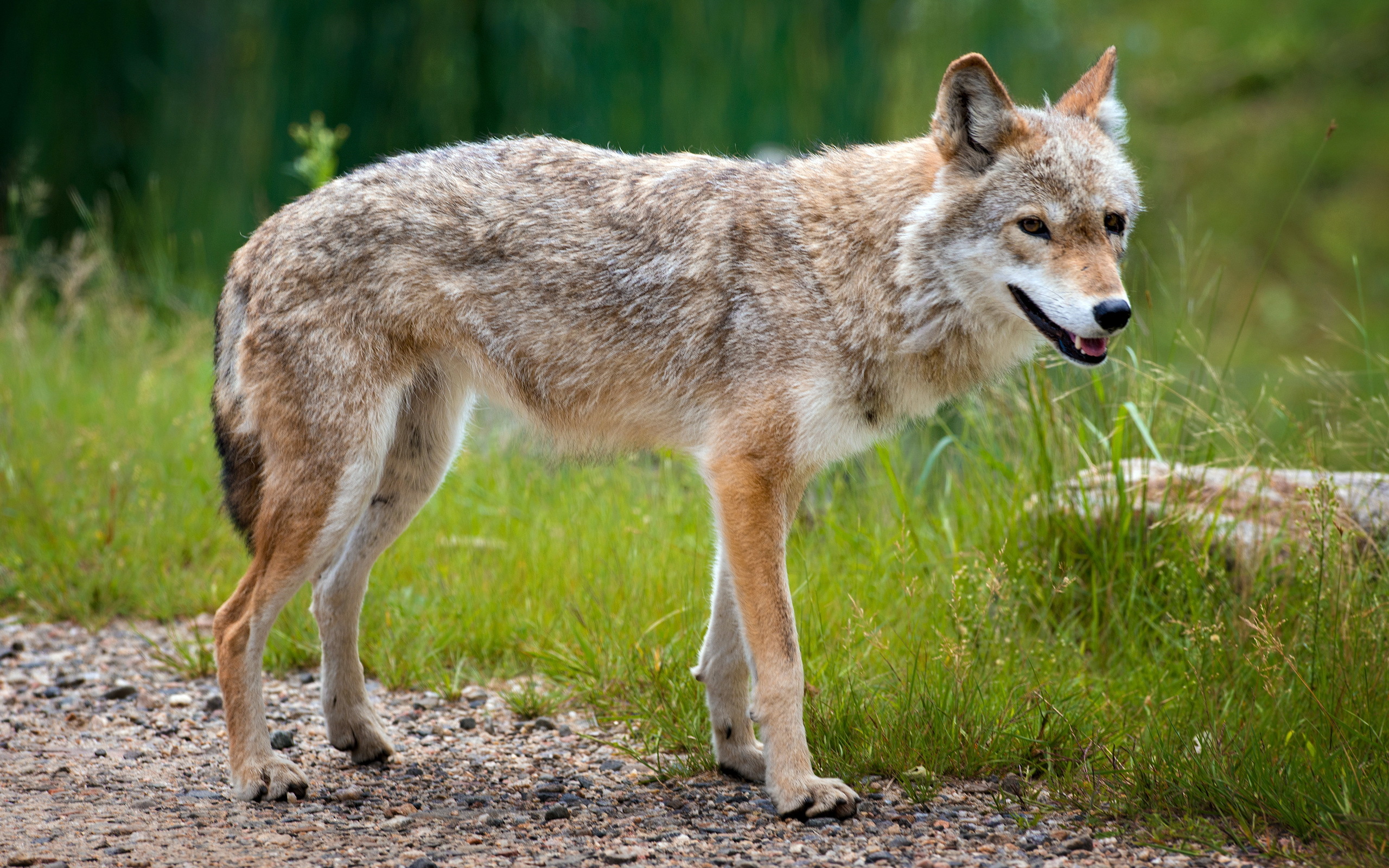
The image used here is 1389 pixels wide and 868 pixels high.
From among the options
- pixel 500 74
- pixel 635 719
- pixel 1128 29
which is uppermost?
pixel 1128 29

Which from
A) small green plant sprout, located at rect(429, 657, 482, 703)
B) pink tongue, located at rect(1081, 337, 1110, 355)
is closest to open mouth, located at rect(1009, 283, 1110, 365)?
pink tongue, located at rect(1081, 337, 1110, 355)

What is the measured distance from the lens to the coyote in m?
3.81

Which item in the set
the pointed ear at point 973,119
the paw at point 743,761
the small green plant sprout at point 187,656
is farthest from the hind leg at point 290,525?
the pointed ear at point 973,119

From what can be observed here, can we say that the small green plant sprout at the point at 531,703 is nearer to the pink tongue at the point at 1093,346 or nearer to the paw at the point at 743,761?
the paw at the point at 743,761

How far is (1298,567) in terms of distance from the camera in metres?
4.50

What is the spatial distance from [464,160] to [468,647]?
203 centimetres

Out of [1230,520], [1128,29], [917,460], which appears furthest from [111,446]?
[1128,29]

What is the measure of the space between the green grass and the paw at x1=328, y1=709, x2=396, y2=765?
0.73 meters

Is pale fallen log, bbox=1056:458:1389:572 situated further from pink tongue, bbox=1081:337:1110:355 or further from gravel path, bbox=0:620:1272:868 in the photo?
gravel path, bbox=0:620:1272:868

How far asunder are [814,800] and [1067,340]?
1.55 m

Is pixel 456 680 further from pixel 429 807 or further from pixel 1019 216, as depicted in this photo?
pixel 1019 216

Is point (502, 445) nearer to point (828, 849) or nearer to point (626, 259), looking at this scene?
point (626, 259)

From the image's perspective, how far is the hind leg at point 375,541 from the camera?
4297 millimetres

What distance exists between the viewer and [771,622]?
3.76 meters
